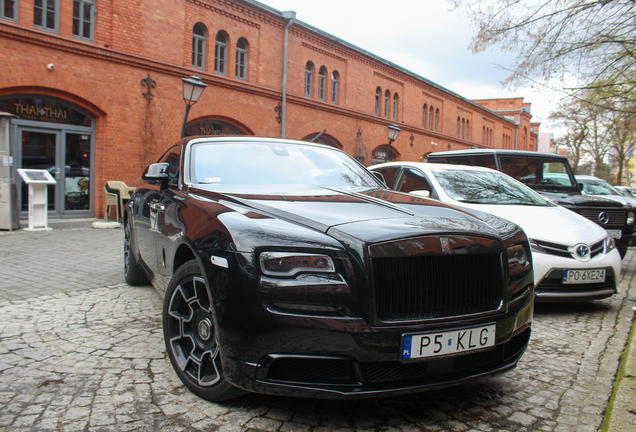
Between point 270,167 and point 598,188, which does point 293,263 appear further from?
point 598,188

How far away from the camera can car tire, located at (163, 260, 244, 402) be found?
7.84 feet

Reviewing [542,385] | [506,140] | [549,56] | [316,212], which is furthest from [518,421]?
[506,140]

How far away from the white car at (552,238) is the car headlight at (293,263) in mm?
2917

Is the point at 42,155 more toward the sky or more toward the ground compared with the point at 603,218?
more toward the sky

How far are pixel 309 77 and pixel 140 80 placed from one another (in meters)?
8.75

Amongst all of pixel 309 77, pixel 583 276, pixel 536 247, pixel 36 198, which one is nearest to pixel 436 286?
pixel 536 247

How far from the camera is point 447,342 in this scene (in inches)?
85.4

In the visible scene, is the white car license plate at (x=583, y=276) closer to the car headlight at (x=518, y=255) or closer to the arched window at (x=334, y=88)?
the car headlight at (x=518, y=255)

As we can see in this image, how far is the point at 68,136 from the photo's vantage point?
12805mm

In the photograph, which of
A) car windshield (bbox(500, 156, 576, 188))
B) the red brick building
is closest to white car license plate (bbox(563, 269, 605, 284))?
car windshield (bbox(500, 156, 576, 188))

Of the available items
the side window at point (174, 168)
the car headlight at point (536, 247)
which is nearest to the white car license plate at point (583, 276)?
the car headlight at point (536, 247)

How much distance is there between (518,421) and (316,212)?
154cm

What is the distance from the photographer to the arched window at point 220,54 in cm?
1645


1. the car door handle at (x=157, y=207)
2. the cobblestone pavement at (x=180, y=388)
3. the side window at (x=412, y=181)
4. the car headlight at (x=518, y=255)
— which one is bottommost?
the cobblestone pavement at (x=180, y=388)
